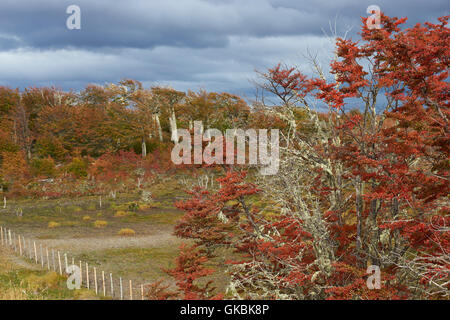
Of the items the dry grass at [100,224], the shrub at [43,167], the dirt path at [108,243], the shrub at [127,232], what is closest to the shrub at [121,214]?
the dry grass at [100,224]

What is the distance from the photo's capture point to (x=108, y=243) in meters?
23.1

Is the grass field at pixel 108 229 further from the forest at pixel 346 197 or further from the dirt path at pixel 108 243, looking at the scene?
the forest at pixel 346 197

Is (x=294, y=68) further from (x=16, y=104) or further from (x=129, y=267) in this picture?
(x=16, y=104)

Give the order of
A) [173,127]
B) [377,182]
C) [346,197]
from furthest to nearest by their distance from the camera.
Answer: [173,127] < [346,197] < [377,182]

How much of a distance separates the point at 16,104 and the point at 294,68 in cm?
5241

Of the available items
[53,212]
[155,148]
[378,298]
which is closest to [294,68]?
[378,298]

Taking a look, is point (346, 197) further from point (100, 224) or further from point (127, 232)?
point (100, 224)

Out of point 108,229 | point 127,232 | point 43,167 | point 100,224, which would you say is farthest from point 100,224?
point 43,167

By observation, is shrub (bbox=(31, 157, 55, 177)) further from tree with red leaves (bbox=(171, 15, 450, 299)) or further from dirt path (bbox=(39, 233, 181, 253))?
tree with red leaves (bbox=(171, 15, 450, 299))

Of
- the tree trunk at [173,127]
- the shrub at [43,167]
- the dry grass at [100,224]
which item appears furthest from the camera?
the tree trunk at [173,127]

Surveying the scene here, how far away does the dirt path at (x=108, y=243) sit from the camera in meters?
21.9

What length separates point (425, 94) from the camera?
329 inches

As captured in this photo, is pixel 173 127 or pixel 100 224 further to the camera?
pixel 173 127

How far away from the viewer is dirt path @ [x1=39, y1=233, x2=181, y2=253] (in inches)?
861
